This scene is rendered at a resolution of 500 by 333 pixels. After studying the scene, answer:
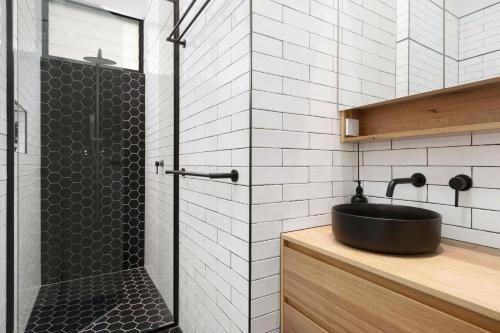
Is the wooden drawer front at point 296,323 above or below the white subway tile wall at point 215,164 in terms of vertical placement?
below

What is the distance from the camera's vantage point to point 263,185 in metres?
1.04

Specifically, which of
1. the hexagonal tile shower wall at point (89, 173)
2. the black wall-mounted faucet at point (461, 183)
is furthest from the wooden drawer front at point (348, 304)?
the hexagonal tile shower wall at point (89, 173)

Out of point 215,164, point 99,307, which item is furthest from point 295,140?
point 99,307

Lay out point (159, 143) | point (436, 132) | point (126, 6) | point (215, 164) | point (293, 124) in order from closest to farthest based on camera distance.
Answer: point (436, 132) < point (293, 124) < point (215, 164) < point (159, 143) < point (126, 6)

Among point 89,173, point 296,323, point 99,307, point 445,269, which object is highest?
point 89,173

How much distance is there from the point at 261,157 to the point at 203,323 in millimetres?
987

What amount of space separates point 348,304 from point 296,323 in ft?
0.95

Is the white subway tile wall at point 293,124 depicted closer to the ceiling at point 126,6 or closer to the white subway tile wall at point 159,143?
the white subway tile wall at point 159,143

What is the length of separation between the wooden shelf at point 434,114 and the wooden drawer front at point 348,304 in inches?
23.0

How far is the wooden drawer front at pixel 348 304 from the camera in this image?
622mm

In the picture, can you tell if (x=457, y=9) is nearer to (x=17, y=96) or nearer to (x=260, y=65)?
(x=260, y=65)

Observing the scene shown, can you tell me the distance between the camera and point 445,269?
2.40 ft

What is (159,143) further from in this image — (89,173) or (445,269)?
(445,269)

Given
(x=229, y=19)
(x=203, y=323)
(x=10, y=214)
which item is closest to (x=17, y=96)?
(x=10, y=214)
